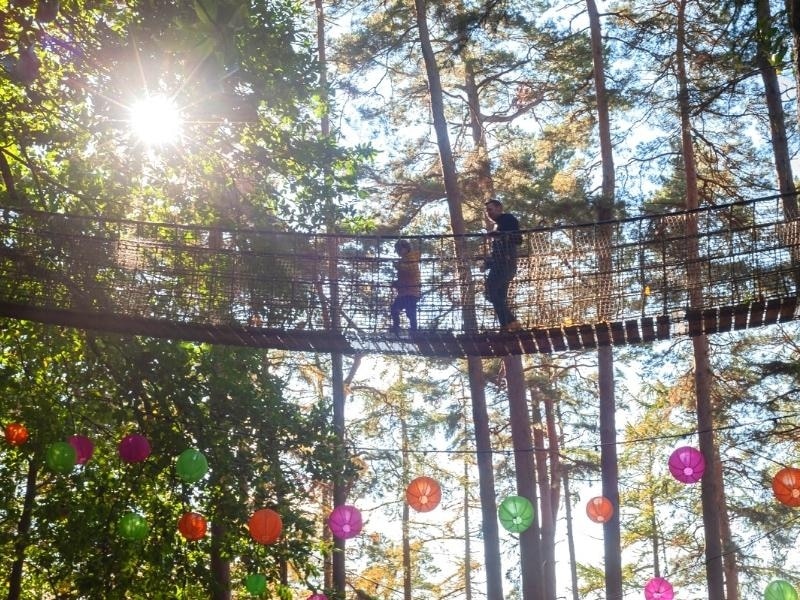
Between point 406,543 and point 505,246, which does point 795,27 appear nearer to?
point 505,246

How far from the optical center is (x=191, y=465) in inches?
Answer: 187

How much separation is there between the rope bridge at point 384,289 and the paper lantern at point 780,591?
1.96m

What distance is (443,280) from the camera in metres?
5.05

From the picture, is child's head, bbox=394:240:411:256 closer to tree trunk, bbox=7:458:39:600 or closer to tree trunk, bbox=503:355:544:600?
tree trunk, bbox=503:355:544:600

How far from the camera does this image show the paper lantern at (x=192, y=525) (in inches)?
197

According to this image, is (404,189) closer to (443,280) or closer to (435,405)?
(435,405)

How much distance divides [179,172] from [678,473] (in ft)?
13.2

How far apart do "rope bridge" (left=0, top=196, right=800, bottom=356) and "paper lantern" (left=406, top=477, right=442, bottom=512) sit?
127cm

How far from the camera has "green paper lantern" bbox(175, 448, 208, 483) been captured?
475 cm

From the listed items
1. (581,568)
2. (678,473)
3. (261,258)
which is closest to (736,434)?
(678,473)

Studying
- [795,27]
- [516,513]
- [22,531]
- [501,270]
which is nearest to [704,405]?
[516,513]

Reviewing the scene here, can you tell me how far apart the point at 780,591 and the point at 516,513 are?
5.48 ft

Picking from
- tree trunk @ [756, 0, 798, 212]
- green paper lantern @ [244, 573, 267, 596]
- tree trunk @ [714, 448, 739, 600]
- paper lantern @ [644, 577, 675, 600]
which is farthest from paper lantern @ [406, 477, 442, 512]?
tree trunk @ [714, 448, 739, 600]

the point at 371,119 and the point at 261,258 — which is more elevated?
the point at 371,119
